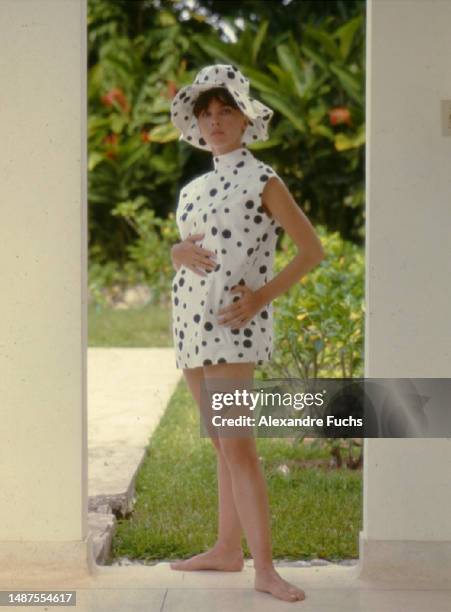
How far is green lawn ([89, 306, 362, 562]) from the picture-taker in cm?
414

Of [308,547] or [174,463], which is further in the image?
[174,463]

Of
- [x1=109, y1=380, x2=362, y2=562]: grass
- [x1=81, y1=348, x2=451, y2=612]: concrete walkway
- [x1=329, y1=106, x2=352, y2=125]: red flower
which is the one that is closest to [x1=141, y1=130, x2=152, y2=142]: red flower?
[x1=329, y1=106, x2=352, y2=125]: red flower

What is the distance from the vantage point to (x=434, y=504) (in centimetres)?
337

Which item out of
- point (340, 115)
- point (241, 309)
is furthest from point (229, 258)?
point (340, 115)

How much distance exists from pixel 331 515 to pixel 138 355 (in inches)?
159

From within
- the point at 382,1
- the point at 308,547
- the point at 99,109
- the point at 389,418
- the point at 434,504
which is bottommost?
the point at 308,547

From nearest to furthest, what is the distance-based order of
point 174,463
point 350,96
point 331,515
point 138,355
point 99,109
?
point 331,515
point 174,463
point 138,355
point 350,96
point 99,109

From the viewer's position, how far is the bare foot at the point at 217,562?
348cm

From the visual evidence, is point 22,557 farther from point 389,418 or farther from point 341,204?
point 341,204

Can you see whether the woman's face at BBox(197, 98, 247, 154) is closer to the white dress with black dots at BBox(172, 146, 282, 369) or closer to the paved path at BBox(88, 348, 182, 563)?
the white dress with black dots at BBox(172, 146, 282, 369)

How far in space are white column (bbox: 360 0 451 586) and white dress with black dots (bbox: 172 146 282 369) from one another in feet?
1.12

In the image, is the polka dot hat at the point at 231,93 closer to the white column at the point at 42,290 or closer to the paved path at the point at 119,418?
the white column at the point at 42,290

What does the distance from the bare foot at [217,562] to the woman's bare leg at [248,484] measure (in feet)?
0.73

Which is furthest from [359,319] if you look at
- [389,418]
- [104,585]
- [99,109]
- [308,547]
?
[99,109]
